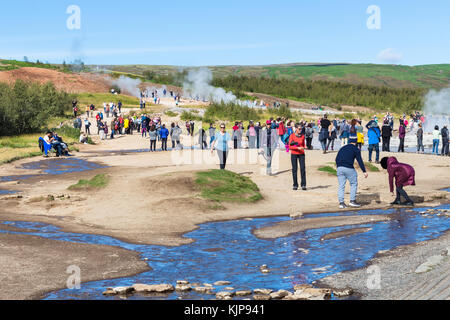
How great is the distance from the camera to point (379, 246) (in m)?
11.0

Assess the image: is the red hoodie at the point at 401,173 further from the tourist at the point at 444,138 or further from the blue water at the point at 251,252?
the tourist at the point at 444,138

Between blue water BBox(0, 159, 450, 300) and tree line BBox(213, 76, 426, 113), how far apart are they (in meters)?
73.1

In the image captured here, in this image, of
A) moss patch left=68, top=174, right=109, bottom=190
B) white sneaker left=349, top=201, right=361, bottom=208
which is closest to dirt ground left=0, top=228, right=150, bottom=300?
moss patch left=68, top=174, right=109, bottom=190

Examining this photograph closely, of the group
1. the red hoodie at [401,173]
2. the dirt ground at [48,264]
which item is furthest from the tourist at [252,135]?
the dirt ground at [48,264]

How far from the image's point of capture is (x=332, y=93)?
10281 centimetres

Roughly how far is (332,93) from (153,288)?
9729cm

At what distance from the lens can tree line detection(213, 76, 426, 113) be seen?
91.4 metres

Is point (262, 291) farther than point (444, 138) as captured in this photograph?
No

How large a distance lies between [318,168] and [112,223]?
10.9 meters

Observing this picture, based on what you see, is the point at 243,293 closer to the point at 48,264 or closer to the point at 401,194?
the point at 48,264

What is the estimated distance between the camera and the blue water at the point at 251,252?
8836 millimetres

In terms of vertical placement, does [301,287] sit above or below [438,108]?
below

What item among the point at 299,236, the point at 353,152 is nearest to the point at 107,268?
the point at 299,236

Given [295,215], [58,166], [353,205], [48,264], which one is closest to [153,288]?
[48,264]
